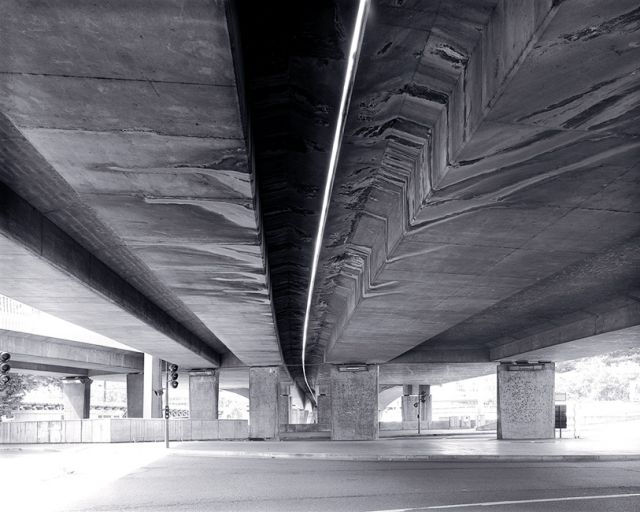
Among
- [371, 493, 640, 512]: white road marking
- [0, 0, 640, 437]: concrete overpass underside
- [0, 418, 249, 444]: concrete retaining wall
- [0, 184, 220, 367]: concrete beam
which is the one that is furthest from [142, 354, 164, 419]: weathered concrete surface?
[371, 493, 640, 512]: white road marking

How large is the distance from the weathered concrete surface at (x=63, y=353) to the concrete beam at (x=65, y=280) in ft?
34.8

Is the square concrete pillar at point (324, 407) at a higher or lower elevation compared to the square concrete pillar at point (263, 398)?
lower

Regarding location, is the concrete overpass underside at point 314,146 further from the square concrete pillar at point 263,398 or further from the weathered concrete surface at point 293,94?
the square concrete pillar at point 263,398

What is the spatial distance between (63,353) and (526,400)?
2710 centimetres

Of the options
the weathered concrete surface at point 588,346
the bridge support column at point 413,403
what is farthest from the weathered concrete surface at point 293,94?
the bridge support column at point 413,403

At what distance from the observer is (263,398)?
46.5 m

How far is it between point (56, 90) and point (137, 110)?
0.84 metres

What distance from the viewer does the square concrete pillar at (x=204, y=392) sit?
50.8 metres

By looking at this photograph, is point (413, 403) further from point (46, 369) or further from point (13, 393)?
point (46, 369)

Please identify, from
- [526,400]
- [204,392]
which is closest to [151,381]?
[204,392]

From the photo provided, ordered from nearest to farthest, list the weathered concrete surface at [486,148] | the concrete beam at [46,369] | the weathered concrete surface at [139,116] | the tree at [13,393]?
the weathered concrete surface at [139,116] < the weathered concrete surface at [486,148] < the concrete beam at [46,369] < the tree at [13,393]

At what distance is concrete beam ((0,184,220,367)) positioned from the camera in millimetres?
13914

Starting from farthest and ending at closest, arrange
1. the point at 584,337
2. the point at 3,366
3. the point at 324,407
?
1. the point at 324,407
2. the point at 584,337
3. the point at 3,366

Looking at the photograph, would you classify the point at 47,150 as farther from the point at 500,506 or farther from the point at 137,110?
the point at 500,506
